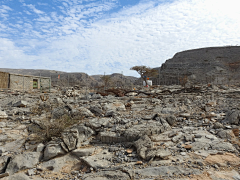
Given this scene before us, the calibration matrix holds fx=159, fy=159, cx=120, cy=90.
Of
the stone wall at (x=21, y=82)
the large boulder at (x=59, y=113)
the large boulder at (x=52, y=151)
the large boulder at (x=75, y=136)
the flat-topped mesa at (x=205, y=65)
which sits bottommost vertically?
the large boulder at (x=52, y=151)

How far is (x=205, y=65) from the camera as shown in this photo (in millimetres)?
33250

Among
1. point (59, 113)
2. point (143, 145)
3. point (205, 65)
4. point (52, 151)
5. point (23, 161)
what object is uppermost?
point (205, 65)

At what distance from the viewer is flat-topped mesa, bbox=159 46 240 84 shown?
1180 inches

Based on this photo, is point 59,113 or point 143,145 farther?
point 59,113

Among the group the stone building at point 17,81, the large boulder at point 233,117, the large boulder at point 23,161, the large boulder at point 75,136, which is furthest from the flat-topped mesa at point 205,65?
the large boulder at point 23,161

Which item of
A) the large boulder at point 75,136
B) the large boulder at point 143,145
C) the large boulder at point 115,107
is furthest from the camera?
the large boulder at point 115,107

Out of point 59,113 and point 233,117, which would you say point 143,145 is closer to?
point 233,117

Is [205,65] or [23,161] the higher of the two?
[205,65]

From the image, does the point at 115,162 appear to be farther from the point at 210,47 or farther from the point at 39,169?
the point at 210,47

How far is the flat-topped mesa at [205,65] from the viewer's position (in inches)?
1180

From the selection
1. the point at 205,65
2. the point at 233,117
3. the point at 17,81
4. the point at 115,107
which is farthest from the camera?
the point at 205,65

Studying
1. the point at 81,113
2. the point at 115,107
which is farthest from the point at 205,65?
the point at 81,113

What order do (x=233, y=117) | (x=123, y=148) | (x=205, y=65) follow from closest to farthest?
1. (x=123, y=148)
2. (x=233, y=117)
3. (x=205, y=65)

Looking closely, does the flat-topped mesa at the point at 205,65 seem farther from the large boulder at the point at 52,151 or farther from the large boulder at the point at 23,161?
the large boulder at the point at 23,161
